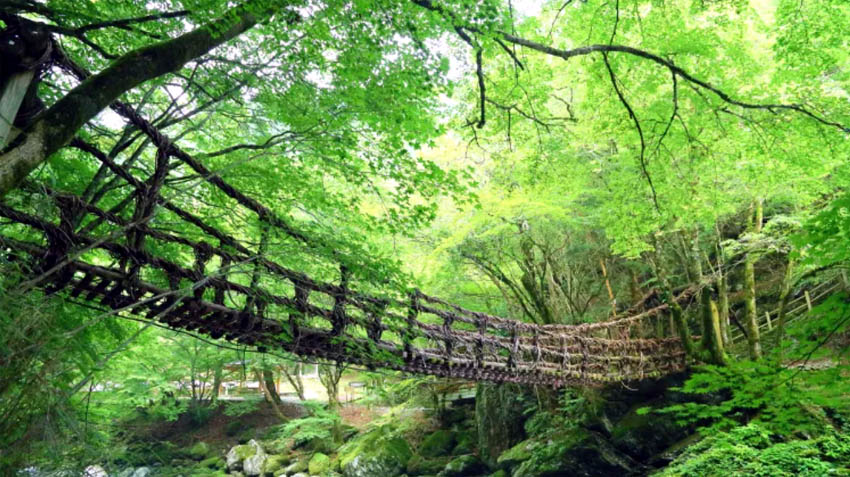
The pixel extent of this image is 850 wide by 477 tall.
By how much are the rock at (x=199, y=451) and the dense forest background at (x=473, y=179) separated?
193cm

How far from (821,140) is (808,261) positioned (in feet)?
6.94

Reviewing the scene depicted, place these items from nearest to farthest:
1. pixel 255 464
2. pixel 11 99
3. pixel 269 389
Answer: pixel 11 99 → pixel 255 464 → pixel 269 389

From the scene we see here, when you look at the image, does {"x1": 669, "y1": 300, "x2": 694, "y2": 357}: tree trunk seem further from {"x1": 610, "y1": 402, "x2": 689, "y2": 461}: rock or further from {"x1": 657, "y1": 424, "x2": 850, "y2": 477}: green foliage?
{"x1": 657, "y1": 424, "x2": 850, "y2": 477}: green foliage

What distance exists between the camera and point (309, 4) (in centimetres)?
256

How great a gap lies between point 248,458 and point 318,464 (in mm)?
2089

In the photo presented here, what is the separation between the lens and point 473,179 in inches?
174

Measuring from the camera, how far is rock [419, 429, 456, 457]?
31.5 feet

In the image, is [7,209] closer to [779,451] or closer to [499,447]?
[779,451]

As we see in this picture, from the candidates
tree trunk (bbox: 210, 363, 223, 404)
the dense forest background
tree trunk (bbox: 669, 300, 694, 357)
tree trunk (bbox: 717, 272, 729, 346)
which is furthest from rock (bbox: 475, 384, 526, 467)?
tree trunk (bbox: 210, 363, 223, 404)

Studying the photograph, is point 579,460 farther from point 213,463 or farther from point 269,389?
point 269,389

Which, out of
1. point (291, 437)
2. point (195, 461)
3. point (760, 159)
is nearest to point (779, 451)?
point (760, 159)

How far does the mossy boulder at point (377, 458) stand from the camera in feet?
30.0

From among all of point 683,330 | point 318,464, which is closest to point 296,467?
point 318,464

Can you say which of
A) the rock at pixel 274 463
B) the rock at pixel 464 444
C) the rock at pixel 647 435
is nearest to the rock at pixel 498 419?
the rock at pixel 464 444
